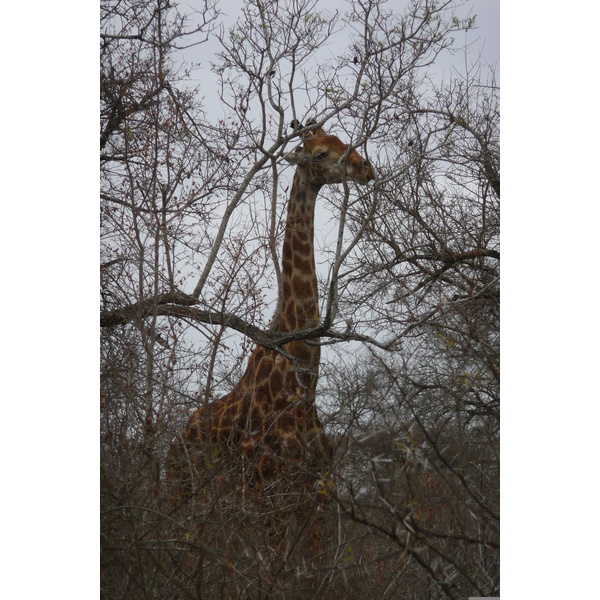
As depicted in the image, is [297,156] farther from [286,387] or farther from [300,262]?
[286,387]

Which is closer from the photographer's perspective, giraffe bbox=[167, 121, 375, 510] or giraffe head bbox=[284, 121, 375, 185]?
giraffe bbox=[167, 121, 375, 510]

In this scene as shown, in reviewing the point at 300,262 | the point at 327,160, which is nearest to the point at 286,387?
the point at 300,262

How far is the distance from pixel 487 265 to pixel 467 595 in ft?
3.97

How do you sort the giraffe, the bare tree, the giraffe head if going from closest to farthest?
the bare tree → the giraffe → the giraffe head

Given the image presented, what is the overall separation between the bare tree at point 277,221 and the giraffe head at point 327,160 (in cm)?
6

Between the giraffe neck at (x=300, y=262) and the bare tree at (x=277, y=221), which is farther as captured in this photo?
the giraffe neck at (x=300, y=262)

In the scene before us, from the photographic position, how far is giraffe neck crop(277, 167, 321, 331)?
3180mm

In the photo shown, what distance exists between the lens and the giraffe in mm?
3023

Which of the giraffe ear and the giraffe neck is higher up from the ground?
the giraffe ear

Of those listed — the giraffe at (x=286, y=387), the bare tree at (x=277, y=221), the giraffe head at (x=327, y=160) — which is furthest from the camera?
the giraffe head at (x=327, y=160)

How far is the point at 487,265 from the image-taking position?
3.01m

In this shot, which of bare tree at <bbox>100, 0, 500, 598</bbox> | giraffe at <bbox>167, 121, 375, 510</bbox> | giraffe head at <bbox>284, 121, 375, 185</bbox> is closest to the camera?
bare tree at <bbox>100, 0, 500, 598</bbox>

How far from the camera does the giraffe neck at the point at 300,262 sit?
318cm
